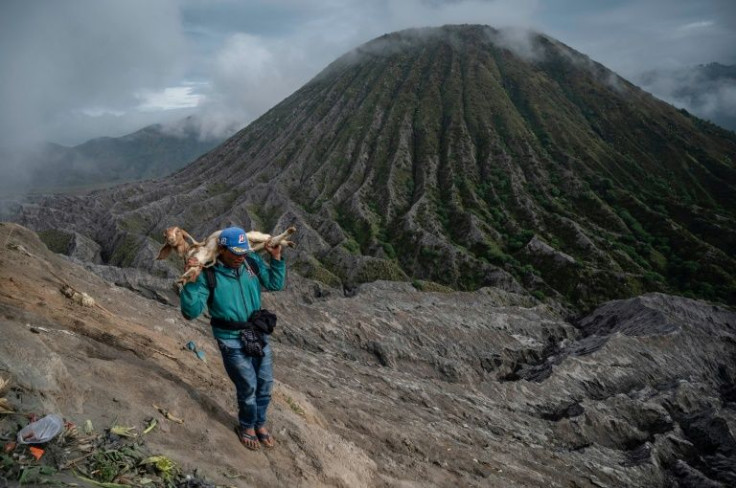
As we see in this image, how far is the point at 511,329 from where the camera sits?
3512 cm

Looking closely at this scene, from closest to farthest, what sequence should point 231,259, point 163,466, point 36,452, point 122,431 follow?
point 36,452 → point 163,466 → point 122,431 → point 231,259

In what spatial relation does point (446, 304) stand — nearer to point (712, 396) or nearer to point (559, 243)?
point (712, 396)

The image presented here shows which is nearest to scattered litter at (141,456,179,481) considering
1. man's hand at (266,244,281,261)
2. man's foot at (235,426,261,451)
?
man's foot at (235,426,261,451)

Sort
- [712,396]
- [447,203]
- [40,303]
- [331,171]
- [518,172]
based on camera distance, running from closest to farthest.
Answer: [40,303] < [712,396] < [447,203] < [518,172] < [331,171]

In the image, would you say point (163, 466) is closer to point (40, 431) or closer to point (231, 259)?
point (40, 431)

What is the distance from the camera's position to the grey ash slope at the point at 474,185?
6744 centimetres

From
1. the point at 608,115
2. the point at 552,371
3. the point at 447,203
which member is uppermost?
the point at 608,115

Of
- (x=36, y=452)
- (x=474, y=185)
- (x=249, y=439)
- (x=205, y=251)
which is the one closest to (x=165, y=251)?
(x=205, y=251)

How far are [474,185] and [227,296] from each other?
91.5 m

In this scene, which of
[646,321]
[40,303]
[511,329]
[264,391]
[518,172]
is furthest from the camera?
[518,172]

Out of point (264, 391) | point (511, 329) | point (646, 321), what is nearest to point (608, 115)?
point (646, 321)

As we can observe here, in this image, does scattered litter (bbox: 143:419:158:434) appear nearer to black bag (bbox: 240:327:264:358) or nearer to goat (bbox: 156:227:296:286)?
black bag (bbox: 240:327:264:358)

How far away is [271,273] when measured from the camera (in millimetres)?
6598

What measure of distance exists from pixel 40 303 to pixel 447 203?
82.0 meters
